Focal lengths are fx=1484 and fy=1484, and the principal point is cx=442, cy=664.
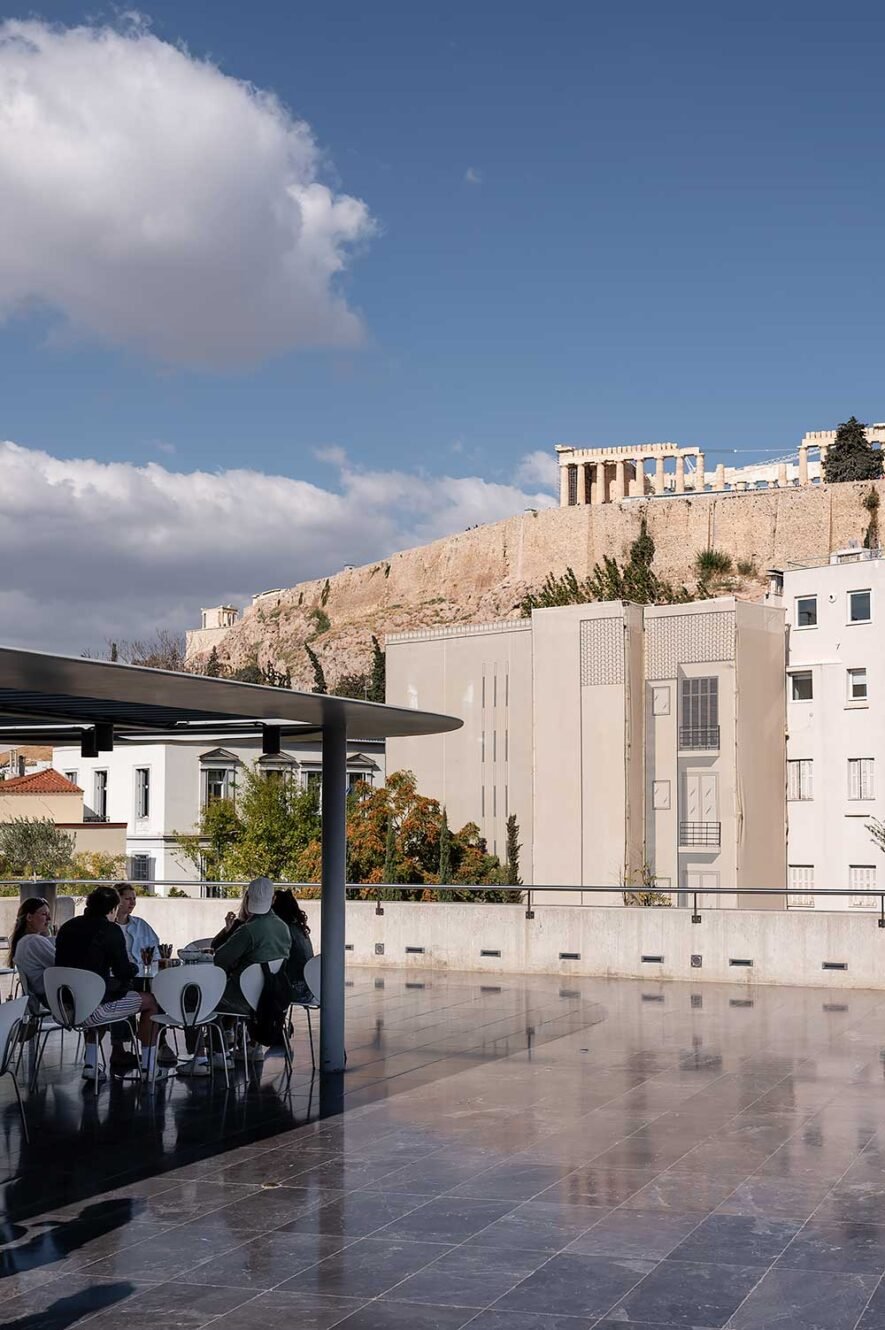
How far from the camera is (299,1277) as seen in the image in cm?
609

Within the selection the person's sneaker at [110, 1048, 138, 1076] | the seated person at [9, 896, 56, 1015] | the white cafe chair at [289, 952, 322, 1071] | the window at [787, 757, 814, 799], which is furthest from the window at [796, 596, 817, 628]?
the seated person at [9, 896, 56, 1015]

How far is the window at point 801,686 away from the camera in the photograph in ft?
172

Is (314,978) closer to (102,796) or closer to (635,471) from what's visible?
(102,796)

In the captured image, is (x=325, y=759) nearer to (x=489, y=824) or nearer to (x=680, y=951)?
(x=680, y=951)

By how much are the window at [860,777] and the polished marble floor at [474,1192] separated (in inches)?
1540

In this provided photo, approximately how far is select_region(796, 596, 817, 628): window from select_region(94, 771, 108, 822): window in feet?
83.6

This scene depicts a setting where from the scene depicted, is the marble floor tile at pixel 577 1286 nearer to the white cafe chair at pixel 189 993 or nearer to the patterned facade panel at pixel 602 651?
the white cafe chair at pixel 189 993

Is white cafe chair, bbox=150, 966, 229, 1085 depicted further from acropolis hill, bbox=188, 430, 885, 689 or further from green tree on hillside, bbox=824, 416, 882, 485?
green tree on hillside, bbox=824, 416, 882, 485

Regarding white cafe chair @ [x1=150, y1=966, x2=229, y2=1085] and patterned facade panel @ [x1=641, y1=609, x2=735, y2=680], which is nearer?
white cafe chair @ [x1=150, y1=966, x2=229, y2=1085]

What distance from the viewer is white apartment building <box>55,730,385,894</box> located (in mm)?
50500

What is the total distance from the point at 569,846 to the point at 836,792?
31.6 ft

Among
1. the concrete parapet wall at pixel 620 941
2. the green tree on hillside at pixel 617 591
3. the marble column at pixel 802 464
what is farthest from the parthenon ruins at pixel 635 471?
the concrete parapet wall at pixel 620 941

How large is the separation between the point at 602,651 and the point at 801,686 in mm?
8092

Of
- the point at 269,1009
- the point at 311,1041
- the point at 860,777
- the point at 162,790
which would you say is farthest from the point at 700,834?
the point at 269,1009
